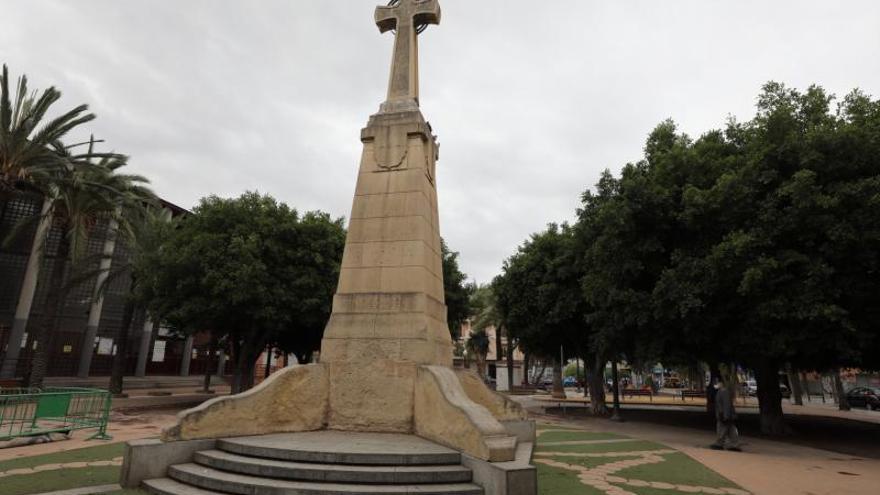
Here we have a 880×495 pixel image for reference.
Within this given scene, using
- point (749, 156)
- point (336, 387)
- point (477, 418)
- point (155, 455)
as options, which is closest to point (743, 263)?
point (749, 156)

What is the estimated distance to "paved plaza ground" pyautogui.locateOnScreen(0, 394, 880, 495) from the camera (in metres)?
7.48

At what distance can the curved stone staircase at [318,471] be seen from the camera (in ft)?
20.6

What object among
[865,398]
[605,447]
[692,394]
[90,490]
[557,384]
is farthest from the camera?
[692,394]

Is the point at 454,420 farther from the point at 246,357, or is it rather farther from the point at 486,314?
the point at 486,314

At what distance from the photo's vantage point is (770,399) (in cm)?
1847

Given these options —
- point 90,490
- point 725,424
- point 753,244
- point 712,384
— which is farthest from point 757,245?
point 90,490

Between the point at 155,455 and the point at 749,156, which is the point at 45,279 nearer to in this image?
the point at 155,455

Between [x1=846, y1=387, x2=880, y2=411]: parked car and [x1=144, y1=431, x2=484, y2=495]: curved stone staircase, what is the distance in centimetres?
3919

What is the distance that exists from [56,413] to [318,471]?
933 cm

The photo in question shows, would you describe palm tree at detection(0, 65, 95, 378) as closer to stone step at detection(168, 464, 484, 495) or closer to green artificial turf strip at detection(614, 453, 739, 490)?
stone step at detection(168, 464, 484, 495)

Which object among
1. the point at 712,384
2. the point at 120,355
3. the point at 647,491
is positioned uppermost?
the point at 120,355

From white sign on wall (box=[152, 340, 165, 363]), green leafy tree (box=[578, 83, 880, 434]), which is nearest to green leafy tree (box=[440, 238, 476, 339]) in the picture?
green leafy tree (box=[578, 83, 880, 434])

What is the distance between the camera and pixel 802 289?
42.5 ft

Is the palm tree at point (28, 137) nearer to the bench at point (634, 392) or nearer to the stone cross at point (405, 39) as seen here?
the stone cross at point (405, 39)
